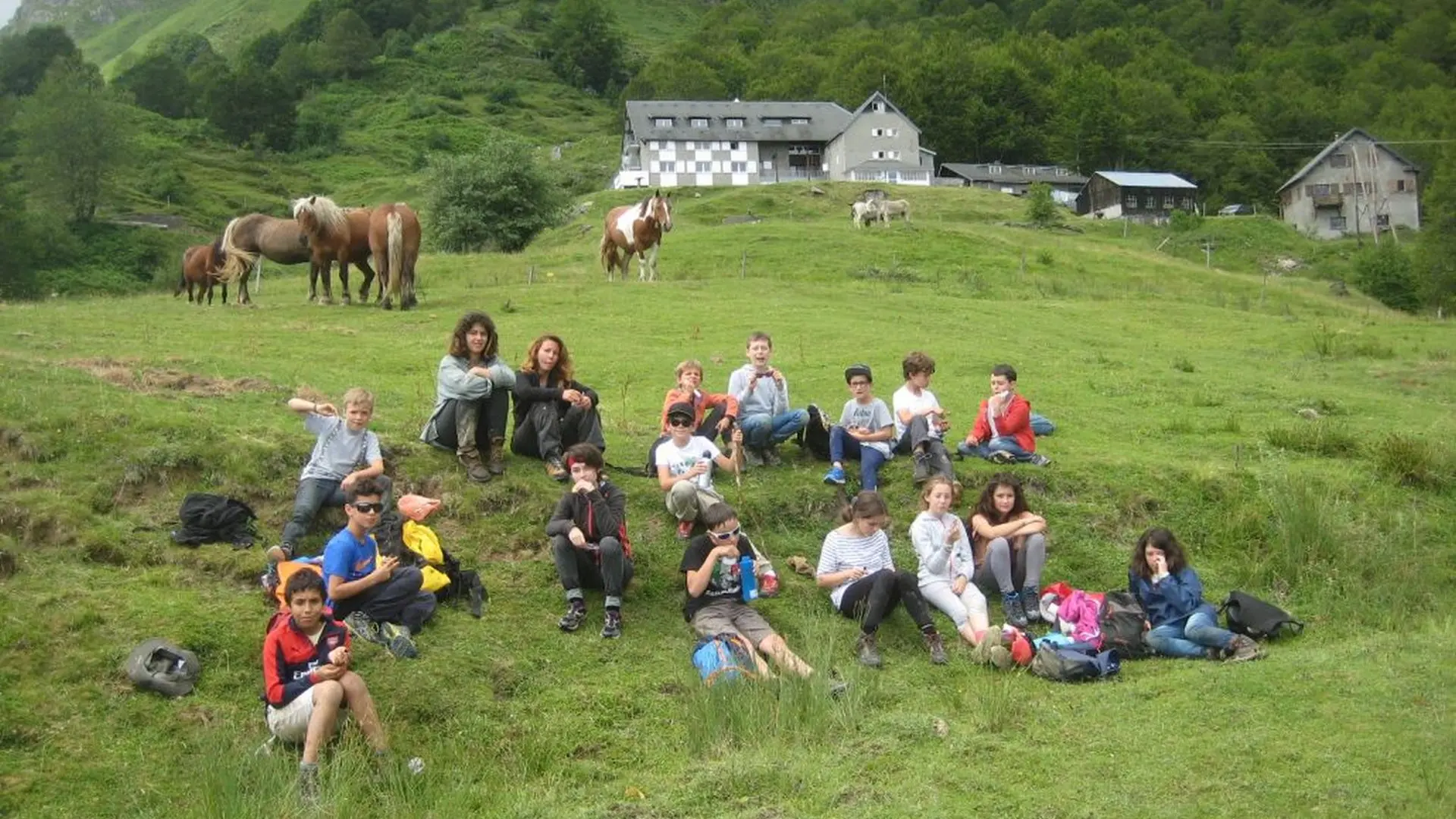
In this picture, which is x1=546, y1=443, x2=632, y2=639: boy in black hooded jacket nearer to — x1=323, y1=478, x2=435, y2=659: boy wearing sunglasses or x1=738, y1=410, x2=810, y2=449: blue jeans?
Result: x1=323, y1=478, x2=435, y2=659: boy wearing sunglasses

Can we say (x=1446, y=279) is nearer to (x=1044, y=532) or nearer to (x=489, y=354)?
(x=1044, y=532)

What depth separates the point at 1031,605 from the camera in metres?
9.35

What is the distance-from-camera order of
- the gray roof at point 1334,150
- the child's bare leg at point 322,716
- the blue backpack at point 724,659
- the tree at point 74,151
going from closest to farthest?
the child's bare leg at point 322,716 → the blue backpack at point 724,659 → the tree at point 74,151 → the gray roof at point 1334,150

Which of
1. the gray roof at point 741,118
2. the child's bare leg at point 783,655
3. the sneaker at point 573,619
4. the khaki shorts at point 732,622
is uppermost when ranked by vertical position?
the gray roof at point 741,118

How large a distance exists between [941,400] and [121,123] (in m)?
71.2

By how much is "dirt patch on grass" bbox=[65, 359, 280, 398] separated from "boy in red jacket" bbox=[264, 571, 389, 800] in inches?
252

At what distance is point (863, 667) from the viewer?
8.09 meters

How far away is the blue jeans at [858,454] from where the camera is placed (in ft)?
36.3

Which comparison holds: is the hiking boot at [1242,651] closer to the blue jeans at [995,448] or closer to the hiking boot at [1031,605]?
the hiking boot at [1031,605]

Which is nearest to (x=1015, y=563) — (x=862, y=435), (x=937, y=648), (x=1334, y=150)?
(x=937, y=648)

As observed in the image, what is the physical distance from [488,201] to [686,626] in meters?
36.3

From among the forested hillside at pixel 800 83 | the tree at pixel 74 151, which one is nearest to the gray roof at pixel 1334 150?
the forested hillside at pixel 800 83

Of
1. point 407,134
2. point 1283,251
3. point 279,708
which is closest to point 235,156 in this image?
point 407,134

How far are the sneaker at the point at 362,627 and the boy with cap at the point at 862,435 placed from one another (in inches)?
192
